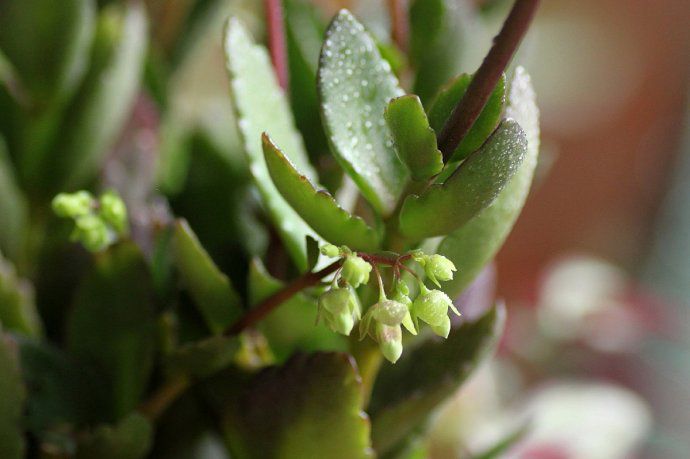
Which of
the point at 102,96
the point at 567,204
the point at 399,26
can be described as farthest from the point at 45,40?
the point at 567,204

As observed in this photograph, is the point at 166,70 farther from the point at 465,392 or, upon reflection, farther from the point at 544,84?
the point at 544,84

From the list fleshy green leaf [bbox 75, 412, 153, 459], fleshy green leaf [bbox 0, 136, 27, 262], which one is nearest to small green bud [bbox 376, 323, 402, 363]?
fleshy green leaf [bbox 75, 412, 153, 459]

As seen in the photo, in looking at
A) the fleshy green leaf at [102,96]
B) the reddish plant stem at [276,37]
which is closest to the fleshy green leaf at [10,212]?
the fleshy green leaf at [102,96]

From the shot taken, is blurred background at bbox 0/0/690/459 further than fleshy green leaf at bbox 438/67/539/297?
Yes

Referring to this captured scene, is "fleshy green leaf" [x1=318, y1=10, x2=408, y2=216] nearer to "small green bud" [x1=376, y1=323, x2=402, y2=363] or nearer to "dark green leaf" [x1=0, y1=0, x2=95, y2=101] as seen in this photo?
"small green bud" [x1=376, y1=323, x2=402, y2=363]

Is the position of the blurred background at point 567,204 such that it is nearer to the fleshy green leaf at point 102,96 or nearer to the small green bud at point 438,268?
the fleshy green leaf at point 102,96

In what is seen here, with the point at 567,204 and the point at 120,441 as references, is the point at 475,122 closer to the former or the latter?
the point at 120,441

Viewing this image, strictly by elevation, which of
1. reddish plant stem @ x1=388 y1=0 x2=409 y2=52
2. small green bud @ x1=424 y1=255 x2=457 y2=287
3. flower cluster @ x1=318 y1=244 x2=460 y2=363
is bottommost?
flower cluster @ x1=318 y1=244 x2=460 y2=363
